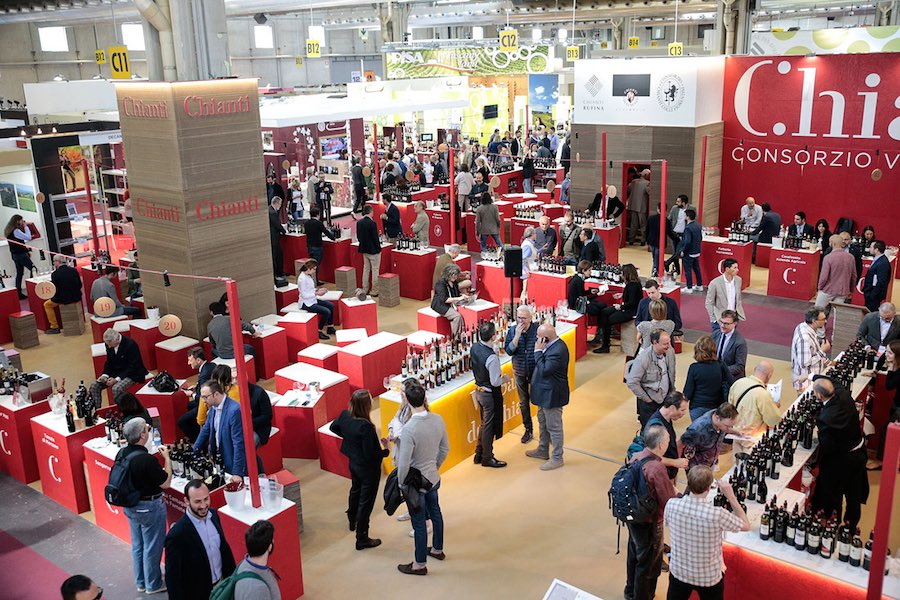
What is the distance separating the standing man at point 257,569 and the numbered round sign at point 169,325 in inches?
207

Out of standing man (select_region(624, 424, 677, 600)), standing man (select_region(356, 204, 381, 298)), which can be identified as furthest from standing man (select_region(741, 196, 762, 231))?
standing man (select_region(624, 424, 677, 600))

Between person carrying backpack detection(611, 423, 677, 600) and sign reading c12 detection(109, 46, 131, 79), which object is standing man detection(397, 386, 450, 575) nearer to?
person carrying backpack detection(611, 423, 677, 600)

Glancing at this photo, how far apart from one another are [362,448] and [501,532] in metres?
1.36

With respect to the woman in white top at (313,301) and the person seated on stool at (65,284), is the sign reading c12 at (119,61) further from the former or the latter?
the woman in white top at (313,301)

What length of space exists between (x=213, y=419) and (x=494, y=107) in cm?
2307

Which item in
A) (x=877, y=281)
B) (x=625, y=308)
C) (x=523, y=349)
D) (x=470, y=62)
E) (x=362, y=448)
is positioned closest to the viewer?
(x=362, y=448)

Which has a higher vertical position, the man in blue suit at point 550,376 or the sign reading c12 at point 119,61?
the sign reading c12 at point 119,61

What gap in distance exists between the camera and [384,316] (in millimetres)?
11875

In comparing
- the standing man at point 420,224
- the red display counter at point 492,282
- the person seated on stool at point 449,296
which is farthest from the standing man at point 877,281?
the standing man at point 420,224

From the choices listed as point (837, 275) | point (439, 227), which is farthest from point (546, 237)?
point (439, 227)

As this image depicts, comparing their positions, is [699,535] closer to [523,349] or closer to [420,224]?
[523,349]

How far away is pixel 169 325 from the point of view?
8.92 metres

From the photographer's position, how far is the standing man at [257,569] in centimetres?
405

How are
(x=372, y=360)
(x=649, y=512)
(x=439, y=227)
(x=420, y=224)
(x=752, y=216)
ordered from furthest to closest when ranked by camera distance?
(x=439, y=227), (x=420, y=224), (x=752, y=216), (x=372, y=360), (x=649, y=512)
